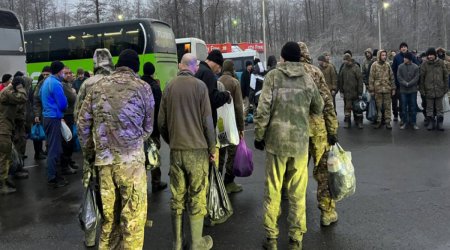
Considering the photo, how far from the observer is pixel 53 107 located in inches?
291

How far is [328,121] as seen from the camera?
5.02 m

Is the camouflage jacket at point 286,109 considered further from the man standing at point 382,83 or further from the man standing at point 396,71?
the man standing at point 396,71

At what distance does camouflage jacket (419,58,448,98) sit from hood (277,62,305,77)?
772 cm

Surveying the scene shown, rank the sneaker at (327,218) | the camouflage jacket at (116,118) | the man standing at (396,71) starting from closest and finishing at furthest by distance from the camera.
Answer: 1. the camouflage jacket at (116,118)
2. the sneaker at (327,218)
3. the man standing at (396,71)

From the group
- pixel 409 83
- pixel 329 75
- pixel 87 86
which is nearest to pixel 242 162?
pixel 87 86

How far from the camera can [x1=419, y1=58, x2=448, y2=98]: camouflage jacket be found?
35.9ft

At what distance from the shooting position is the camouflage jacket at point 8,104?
7297 millimetres

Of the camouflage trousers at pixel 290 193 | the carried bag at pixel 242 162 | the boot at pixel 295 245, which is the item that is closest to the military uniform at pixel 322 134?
the camouflage trousers at pixel 290 193

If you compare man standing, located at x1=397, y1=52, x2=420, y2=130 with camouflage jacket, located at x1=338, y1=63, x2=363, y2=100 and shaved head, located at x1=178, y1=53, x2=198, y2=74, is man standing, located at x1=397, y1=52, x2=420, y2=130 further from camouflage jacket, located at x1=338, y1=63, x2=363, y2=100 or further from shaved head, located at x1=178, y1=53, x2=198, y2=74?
shaved head, located at x1=178, y1=53, x2=198, y2=74

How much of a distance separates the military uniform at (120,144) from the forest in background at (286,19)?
126 feet

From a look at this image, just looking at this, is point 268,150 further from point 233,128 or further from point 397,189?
point 397,189

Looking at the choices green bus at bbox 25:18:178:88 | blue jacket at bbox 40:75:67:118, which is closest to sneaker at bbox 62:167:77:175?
blue jacket at bbox 40:75:67:118

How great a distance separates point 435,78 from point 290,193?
8.00 m

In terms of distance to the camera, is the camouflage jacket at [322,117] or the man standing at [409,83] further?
the man standing at [409,83]
